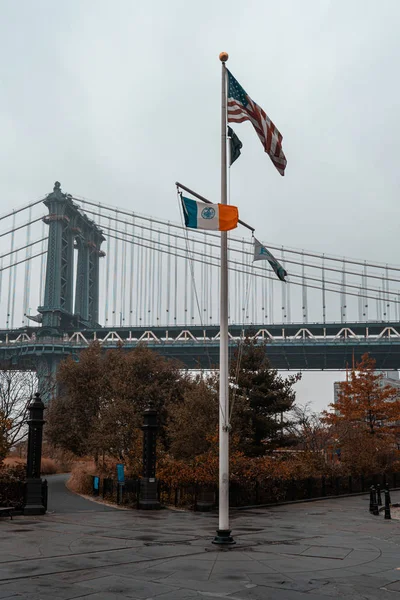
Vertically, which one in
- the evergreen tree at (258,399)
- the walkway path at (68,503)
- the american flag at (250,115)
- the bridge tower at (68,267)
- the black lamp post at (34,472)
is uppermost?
the bridge tower at (68,267)

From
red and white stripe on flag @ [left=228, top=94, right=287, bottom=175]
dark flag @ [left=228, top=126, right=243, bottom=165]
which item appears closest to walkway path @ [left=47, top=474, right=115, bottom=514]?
dark flag @ [left=228, top=126, right=243, bottom=165]

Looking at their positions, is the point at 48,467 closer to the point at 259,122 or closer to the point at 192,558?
the point at 192,558

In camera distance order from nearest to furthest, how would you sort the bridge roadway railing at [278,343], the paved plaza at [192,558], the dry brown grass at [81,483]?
the paved plaza at [192,558] → the dry brown grass at [81,483] → the bridge roadway railing at [278,343]

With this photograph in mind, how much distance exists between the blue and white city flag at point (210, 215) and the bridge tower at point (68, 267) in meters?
90.9

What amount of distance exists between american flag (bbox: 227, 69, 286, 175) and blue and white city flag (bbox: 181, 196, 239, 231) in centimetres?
234

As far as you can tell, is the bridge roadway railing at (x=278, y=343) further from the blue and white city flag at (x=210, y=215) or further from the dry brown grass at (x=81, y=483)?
the blue and white city flag at (x=210, y=215)

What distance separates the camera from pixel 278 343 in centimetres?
9831

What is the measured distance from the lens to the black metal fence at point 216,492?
24828 mm

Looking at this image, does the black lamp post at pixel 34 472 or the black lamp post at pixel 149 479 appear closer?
the black lamp post at pixel 34 472

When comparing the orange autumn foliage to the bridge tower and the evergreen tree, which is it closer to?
the evergreen tree

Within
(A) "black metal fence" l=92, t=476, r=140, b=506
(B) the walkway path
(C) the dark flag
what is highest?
(C) the dark flag

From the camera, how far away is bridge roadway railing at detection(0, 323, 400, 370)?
3880 inches

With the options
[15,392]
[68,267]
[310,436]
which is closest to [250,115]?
[310,436]

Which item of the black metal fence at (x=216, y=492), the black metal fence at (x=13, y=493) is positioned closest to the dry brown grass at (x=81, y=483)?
the black metal fence at (x=216, y=492)
